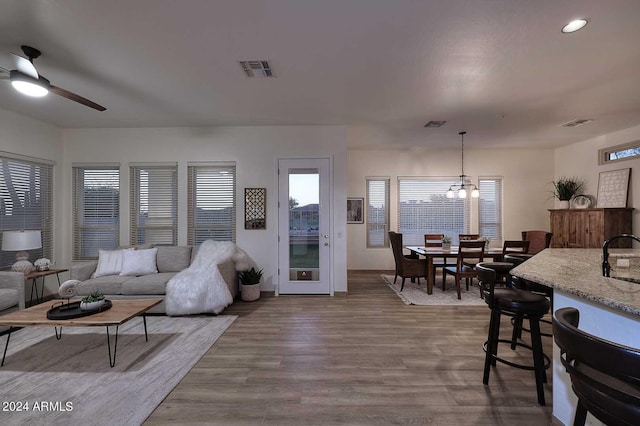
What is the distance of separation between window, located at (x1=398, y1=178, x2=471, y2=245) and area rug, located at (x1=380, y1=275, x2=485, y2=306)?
57.3 inches

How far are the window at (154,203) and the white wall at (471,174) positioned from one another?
3814mm

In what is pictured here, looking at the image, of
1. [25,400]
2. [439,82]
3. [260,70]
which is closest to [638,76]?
[439,82]

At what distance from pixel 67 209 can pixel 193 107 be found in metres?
3.16

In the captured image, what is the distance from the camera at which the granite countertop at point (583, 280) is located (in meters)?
1.22

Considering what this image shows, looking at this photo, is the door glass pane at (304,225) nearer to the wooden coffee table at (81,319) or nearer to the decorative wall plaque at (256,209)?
the decorative wall plaque at (256,209)

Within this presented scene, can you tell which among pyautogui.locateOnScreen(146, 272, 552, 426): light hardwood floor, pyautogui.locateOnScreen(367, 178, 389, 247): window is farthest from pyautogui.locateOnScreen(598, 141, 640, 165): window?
pyautogui.locateOnScreen(146, 272, 552, 426): light hardwood floor

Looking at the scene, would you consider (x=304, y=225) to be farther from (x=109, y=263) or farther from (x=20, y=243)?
(x=20, y=243)

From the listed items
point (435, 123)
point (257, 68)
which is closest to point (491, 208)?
point (435, 123)

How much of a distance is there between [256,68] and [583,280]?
3.21 metres

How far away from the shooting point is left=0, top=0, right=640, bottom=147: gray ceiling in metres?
2.09

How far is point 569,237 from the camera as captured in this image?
5.46 metres

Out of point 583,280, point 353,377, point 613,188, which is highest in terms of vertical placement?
point 613,188

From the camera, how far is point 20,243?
147 inches

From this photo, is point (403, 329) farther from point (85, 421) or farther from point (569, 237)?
point (569, 237)
